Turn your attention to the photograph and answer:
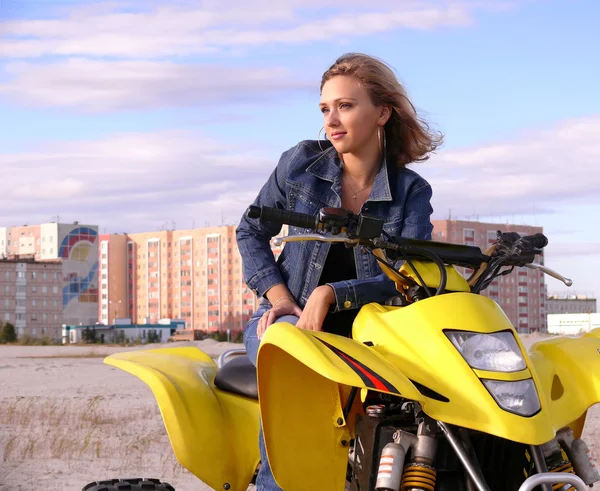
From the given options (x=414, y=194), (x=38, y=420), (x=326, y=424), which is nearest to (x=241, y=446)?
(x=326, y=424)

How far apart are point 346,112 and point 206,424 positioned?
1.35m

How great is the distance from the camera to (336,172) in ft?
12.5

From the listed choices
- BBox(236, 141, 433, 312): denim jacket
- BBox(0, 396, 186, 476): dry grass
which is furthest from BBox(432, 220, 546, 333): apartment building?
BBox(236, 141, 433, 312): denim jacket

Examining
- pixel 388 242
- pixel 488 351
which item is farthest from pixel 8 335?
pixel 488 351

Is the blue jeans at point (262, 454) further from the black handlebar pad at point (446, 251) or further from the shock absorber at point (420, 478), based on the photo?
the shock absorber at point (420, 478)

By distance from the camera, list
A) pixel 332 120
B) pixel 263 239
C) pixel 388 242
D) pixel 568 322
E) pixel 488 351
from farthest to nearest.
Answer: pixel 568 322
pixel 263 239
pixel 332 120
pixel 388 242
pixel 488 351

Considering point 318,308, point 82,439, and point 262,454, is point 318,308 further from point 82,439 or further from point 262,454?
point 82,439

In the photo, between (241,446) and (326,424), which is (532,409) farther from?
(241,446)

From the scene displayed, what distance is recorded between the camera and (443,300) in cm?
280

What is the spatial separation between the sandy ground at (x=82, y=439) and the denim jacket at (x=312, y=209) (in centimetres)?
284

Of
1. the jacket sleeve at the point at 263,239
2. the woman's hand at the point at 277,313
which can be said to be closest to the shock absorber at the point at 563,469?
the woman's hand at the point at 277,313

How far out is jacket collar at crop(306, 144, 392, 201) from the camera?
3.71m

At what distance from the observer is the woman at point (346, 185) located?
369cm

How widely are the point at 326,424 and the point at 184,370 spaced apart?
1.21 meters
